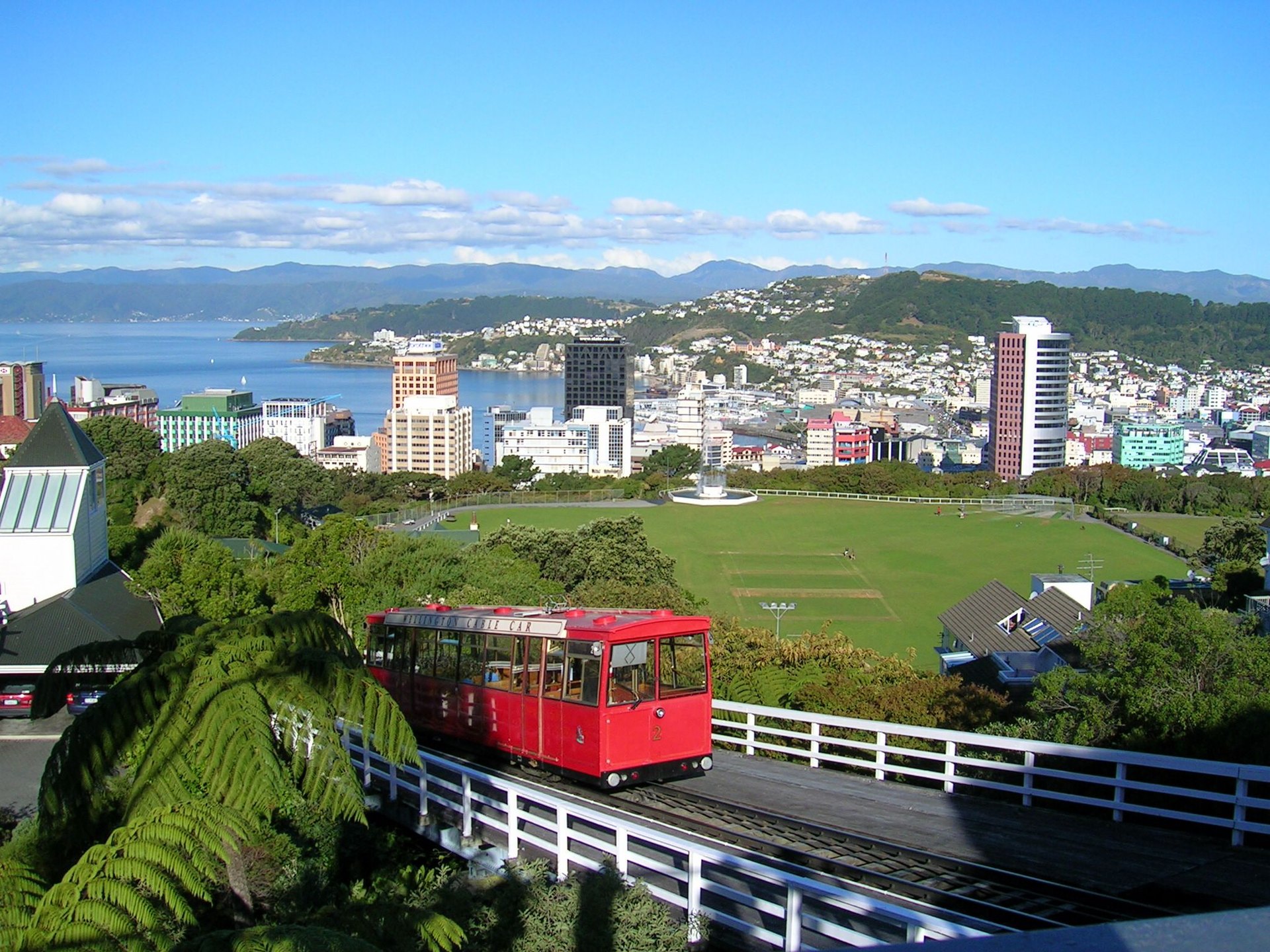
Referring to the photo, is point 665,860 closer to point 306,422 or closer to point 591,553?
point 591,553

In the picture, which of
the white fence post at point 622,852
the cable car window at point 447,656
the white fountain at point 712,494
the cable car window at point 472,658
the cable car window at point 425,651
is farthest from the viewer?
the white fountain at point 712,494

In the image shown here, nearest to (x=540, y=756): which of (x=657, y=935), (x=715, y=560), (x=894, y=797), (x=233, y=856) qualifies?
(x=894, y=797)

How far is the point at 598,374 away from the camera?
128 meters

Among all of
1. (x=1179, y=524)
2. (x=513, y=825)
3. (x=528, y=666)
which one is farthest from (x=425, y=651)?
(x=1179, y=524)

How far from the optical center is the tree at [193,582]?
15297mm

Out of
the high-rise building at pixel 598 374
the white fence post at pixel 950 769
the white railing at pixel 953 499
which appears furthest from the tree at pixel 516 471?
the white fence post at pixel 950 769

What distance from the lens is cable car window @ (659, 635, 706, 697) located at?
25.2 ft

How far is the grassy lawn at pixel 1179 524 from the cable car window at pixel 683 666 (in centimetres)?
4169

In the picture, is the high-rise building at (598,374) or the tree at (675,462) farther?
the high-rise building at (598,374)

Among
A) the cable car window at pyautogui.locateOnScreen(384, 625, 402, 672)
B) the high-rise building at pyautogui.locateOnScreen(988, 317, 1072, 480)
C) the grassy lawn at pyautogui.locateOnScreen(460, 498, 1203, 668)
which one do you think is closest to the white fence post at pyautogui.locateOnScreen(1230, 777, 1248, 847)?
the cable car window at pyautogui.locateOnScreen(384, 625, 402, 672)

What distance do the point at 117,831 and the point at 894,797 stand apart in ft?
14.5

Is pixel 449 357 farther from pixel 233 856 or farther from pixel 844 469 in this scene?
pixel 233 856

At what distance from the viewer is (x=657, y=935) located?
15.0 ft

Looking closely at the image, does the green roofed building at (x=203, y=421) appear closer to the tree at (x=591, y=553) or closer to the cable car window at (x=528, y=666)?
the tree at (x=591, y=553)
